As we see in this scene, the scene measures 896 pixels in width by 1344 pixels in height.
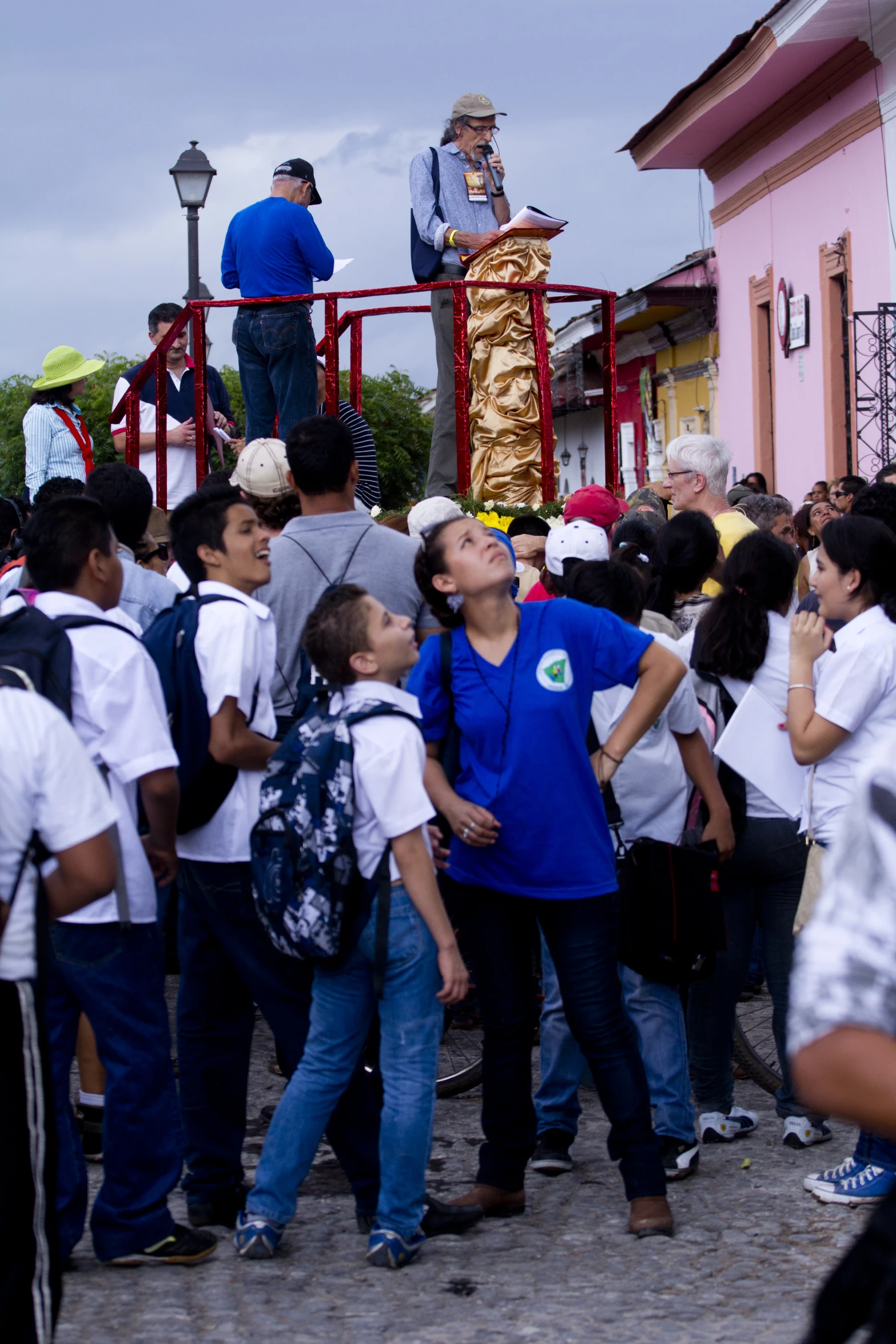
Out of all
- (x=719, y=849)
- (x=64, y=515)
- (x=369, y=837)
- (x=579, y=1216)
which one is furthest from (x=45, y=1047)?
(x=719, y=849)

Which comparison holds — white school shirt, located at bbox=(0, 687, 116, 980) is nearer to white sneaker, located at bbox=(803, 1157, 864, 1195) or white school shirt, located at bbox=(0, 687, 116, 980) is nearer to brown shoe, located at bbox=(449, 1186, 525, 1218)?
brown shoe, located at bbox=(449, 1186, 525, 1218)

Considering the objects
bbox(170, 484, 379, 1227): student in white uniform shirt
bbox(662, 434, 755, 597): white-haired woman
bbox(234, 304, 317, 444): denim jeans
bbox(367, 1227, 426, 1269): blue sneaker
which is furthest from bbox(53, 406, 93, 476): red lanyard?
bbox(367, 1227, 426, 1269): blue sneaker

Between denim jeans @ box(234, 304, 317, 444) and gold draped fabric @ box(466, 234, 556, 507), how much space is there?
40.0 inches

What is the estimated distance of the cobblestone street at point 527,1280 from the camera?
361 centimetres

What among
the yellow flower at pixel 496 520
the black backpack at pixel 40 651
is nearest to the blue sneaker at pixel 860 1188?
the black backpack at pixel 40 651

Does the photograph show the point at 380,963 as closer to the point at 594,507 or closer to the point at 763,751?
the point at 763,751

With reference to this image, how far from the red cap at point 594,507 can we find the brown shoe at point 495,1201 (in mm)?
3638

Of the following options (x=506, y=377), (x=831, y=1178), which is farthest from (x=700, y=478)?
(x=831, y=1178)

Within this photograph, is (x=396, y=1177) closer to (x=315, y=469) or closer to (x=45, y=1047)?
(x=45, y=1047)

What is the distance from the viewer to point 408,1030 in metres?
3.89

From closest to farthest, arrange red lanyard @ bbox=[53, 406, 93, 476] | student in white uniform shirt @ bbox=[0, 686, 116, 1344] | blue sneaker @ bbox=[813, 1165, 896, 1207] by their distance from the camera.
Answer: student in white uniform shirt @ bbox=[0, 686, 116, 1344]
blue sneaker @ bbox=[813, 1165, 896, 1207]
red lanyard @ bbox=[53, 406, 93, 476]

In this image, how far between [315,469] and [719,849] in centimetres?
166

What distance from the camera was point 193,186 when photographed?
14.6 meters

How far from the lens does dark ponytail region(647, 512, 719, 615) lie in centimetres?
540
